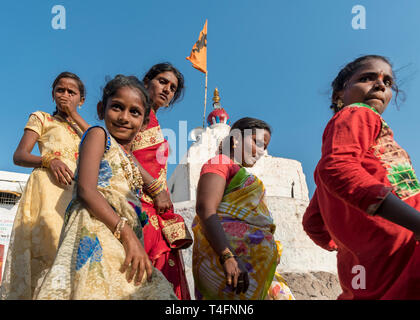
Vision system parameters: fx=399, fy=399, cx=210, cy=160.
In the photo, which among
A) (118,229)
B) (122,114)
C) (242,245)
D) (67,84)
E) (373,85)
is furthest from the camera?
(67,84)

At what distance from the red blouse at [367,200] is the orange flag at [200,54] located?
23.0m

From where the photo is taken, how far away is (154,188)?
2746mm

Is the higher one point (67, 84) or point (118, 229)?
point (67, 84)

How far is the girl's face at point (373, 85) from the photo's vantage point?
2.03 meters

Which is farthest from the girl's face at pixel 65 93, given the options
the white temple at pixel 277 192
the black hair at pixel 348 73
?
the white temple at pixel 277 192

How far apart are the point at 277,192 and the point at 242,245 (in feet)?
79.2

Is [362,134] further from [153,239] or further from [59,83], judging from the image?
[59,83]

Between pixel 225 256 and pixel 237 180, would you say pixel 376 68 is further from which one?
pixel 225 256

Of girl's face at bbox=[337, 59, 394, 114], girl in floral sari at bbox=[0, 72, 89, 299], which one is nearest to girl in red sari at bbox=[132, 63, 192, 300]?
girl in floral sari at bbox=[0, 72, 89, 299]

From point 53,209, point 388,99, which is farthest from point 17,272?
point 388,99

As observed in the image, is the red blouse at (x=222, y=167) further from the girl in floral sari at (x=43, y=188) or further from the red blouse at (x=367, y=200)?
the girl in floral sari at (x=43, y=188)

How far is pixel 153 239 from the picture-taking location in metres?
2.60

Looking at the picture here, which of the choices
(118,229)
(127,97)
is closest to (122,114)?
(127,97)
